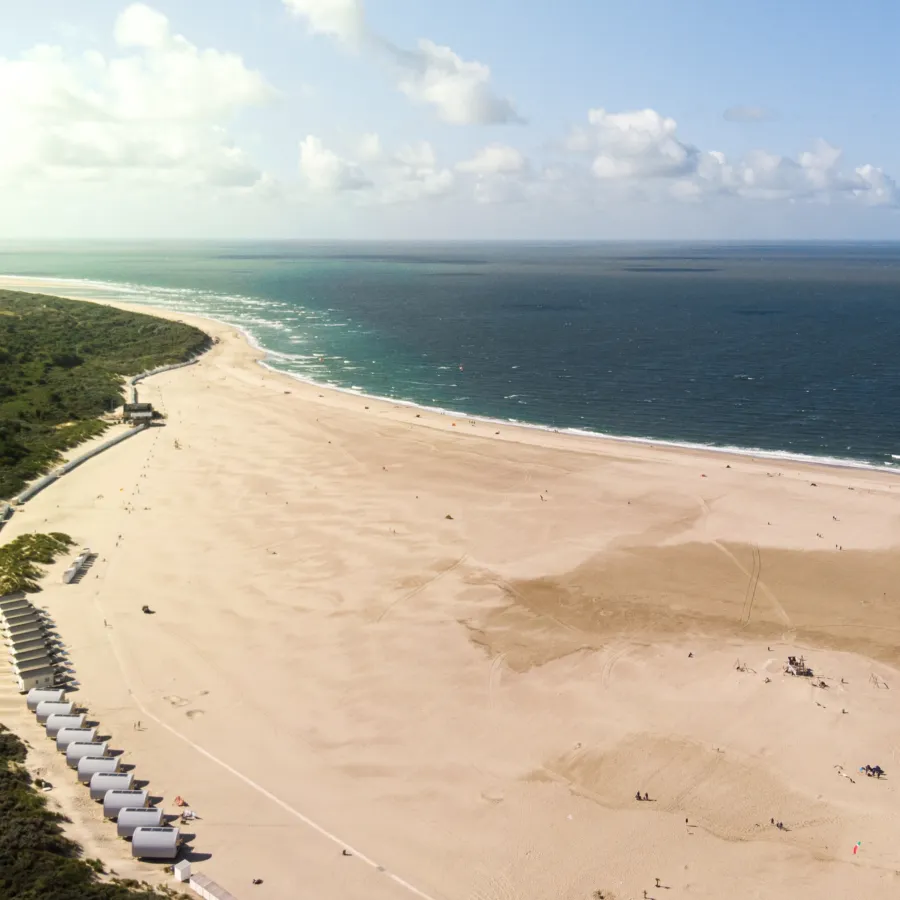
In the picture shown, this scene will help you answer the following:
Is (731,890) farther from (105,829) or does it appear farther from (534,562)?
(534,562)

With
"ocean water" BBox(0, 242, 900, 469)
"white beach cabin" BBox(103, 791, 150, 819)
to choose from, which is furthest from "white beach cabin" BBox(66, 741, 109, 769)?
"ocean water" BBox(0, 242, 900, 469)

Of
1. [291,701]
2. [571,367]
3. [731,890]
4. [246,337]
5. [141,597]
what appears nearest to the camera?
[731,890]


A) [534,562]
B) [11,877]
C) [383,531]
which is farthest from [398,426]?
[11,877]

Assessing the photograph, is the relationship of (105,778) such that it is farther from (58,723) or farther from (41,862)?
(58,723)

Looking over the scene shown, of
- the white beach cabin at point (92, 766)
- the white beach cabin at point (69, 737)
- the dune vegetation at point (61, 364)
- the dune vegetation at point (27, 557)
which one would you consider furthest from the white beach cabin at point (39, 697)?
the dune vegetation at point (61, 364)

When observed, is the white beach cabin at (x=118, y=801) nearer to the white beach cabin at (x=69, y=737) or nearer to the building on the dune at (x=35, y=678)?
the white beach cabin at (x=69, y=737)

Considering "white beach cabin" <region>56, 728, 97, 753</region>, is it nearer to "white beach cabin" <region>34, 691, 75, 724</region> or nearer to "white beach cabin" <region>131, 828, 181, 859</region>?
"white beach cabin" <region>34, 691, 75, 724</region>

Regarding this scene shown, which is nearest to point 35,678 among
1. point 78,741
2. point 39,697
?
point 39,697
